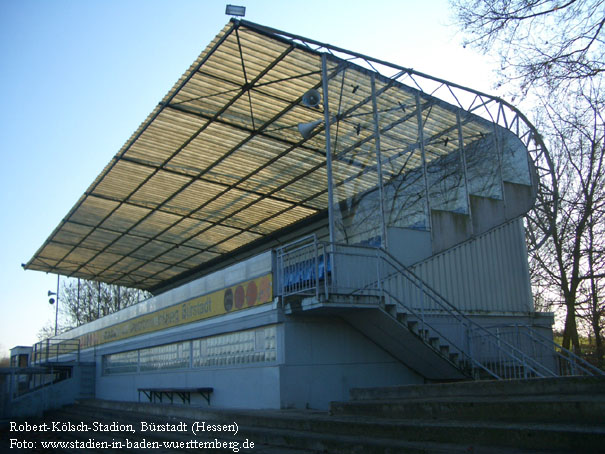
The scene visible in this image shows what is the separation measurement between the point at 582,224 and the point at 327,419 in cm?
1642

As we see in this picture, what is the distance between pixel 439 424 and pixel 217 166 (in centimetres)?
1551

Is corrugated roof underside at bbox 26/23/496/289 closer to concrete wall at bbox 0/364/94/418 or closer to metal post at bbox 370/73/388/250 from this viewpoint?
metal post at bbox 370/73/388/250

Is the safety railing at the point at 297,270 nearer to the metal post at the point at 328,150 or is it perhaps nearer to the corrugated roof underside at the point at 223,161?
the metal post at the point at 328,150

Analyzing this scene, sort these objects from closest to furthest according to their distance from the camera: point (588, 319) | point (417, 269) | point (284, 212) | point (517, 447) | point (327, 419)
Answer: point (517, 447) < point (327, 419) < point (417, 269) < point (588, 319) < point (284, 212)

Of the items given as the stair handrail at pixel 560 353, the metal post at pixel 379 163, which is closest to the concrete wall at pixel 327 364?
the metal post at pixel 379 163

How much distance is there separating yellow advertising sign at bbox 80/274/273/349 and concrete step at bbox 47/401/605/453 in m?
3.17

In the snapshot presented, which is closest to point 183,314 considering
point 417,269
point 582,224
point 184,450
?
point 417,269

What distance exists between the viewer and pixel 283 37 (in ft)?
46.4

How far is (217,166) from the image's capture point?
67.6 feet

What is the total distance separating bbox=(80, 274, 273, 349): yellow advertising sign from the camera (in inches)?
504

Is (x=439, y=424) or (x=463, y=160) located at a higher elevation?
(x=463, y=160)

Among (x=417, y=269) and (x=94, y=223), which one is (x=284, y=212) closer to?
(x=94, y=223)

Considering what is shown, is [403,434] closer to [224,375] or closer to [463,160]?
[224,375]

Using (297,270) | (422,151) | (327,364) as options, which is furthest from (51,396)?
(422,151)
